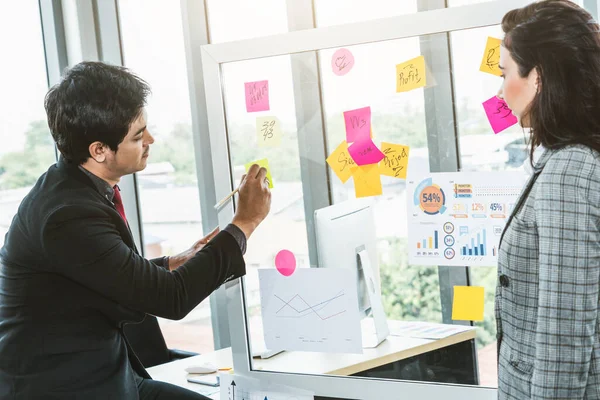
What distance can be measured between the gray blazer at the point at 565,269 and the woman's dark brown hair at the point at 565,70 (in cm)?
4

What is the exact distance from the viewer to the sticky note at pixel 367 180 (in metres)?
1.58

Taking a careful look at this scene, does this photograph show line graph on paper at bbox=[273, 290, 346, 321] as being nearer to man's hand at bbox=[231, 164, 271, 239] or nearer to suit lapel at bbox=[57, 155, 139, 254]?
man's hand at bbox=[231, 164, 271, 239]

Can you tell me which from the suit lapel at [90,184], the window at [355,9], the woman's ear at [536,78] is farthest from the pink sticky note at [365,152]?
the window at [355,9]

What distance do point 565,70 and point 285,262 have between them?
2.82ft

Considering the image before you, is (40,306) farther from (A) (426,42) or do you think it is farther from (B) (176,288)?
(A) (426,42)

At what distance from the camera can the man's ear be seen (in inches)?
61.7

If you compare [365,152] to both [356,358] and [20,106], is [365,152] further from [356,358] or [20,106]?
[20,106]

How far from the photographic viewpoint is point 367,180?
159 cm

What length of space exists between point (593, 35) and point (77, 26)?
2701mm

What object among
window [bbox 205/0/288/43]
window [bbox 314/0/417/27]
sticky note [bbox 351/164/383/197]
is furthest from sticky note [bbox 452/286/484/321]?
window [bbox 205/0/288/43]

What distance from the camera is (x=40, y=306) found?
1500 mm

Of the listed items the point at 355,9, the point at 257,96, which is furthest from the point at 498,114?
the point at 355,9

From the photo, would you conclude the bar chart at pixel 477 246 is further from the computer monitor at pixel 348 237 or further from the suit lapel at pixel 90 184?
the suit lapel at pixel 90 184

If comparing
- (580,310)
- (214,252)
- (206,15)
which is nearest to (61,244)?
(214,252)
